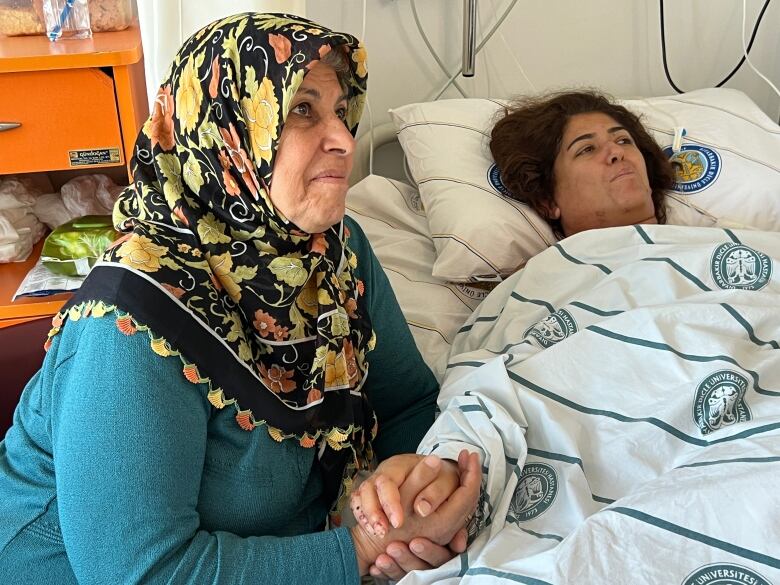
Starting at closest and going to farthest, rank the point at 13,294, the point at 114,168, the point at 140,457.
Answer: the point at 140,457 < the point at 13,294 < the point at 114,168

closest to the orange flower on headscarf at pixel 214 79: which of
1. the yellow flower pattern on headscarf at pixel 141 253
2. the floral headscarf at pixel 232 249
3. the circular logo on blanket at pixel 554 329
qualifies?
the floral headscarf at pixel 232 249

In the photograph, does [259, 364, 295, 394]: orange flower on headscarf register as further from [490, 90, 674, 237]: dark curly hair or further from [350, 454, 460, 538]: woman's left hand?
[490, 90, 674, 237]: dark curly hair

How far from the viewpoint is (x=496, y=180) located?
193 centimetres

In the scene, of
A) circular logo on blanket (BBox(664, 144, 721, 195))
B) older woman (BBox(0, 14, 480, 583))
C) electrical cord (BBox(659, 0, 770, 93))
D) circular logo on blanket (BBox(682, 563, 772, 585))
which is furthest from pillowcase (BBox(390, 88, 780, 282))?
circular logo on blanket (BBox(682, 563, 772, 585))

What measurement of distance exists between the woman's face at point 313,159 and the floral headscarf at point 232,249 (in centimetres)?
3

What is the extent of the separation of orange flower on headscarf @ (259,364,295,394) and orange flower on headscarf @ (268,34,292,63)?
0.44 metres

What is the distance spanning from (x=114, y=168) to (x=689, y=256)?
143 centimetres

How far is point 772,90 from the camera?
257cm

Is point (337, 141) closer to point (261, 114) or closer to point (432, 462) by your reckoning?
point (261, 114)

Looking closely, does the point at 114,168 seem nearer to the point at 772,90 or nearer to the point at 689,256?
the point at 689,256

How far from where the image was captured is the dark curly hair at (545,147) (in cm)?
189

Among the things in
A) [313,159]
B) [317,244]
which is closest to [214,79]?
[313,159]

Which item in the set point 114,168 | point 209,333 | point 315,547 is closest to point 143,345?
point 209,333

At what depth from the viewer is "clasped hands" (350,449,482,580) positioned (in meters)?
1.05
